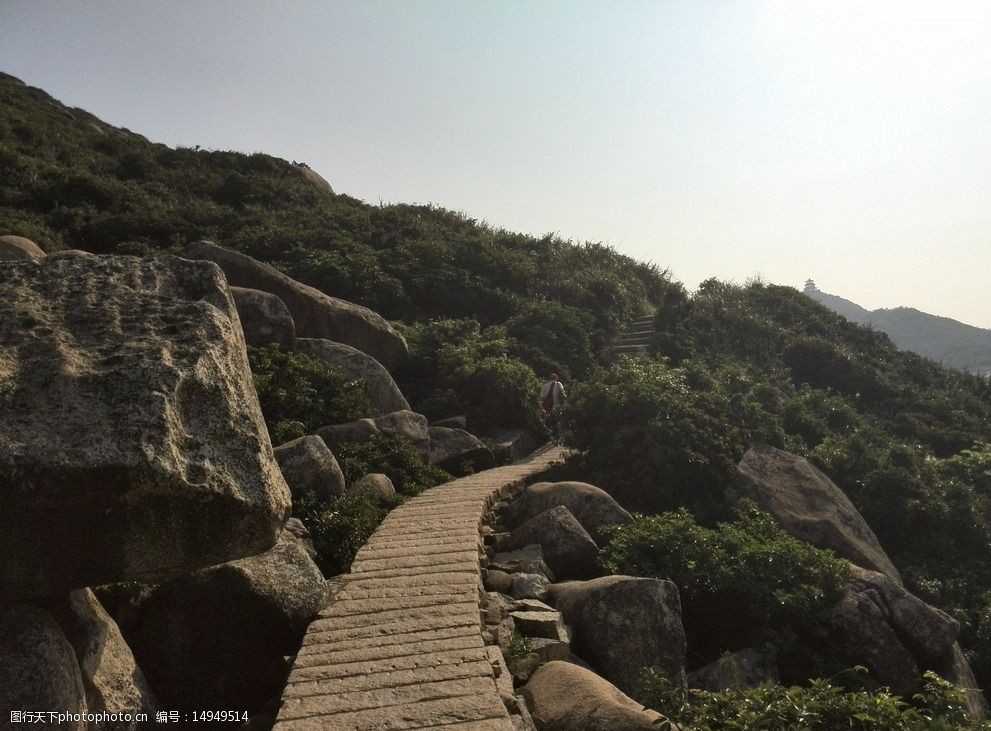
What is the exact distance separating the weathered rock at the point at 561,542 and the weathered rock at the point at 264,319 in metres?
6.24

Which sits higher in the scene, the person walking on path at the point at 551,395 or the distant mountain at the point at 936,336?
the distant mountain at the point at 936,336

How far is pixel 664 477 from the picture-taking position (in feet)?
37.5

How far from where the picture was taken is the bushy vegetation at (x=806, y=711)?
5195mm

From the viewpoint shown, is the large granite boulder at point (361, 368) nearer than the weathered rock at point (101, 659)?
No

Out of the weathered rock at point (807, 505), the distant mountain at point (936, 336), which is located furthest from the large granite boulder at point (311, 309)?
the distant mountain at point (936, 336)

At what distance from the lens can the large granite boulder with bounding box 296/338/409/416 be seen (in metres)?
13.3

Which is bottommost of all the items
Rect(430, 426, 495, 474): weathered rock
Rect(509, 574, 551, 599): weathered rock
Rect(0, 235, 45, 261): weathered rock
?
Rect(509, 574, 551, 599): weathered rock

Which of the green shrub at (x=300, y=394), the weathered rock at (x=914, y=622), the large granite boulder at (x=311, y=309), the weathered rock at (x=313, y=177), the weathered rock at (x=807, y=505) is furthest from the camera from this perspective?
the weathered rock at (x=313, y=177)

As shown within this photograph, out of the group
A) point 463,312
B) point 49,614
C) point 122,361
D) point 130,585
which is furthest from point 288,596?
point 463,312

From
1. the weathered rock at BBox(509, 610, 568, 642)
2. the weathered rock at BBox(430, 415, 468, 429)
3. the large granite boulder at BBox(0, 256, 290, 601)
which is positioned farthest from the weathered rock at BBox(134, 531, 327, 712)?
the weathered rock at BBox(430, 415, 468, 429)

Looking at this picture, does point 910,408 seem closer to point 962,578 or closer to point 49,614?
point 962,578

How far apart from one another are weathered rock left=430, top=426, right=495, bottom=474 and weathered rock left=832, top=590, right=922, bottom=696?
5.91 m

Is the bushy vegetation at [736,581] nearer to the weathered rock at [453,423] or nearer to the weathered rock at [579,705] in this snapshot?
the weathered rock at [579,705]

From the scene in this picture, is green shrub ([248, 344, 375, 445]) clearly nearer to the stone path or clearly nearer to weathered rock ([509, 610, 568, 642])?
the stone path
